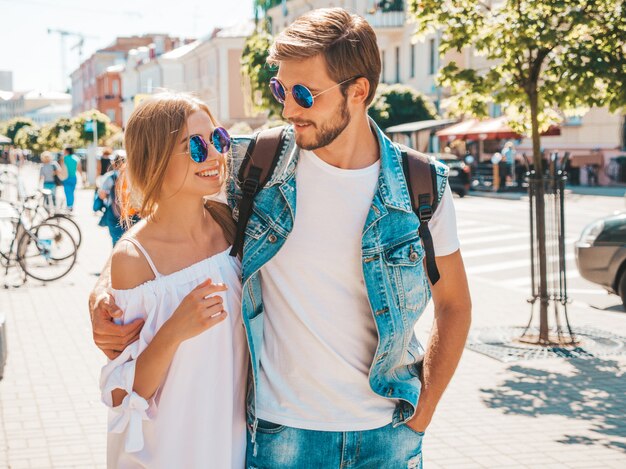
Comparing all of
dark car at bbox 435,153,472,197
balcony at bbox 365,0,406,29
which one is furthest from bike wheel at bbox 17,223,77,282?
balcony at bbox 365,0,406,29

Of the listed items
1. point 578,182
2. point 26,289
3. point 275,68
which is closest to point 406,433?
point 275,68

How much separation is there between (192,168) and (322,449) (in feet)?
2.73

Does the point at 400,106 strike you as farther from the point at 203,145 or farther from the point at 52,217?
the point at 203,145

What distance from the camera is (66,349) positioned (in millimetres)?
7984

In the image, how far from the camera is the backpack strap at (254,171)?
8.17 feet

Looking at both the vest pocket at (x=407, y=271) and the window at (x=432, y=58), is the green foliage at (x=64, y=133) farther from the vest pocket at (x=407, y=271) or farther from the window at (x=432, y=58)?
the vest pocket at (x=407, y=271)

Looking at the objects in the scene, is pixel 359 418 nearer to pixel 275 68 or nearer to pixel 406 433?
pixel 406 433

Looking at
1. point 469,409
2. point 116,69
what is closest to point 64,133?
point 116,69

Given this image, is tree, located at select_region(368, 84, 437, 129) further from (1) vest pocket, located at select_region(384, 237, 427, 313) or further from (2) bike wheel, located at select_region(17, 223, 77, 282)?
(1) vest pocket, located at select_region(384, 237, 427, 313)

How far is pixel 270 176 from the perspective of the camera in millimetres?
2510

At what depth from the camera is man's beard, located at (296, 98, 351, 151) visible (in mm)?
2436

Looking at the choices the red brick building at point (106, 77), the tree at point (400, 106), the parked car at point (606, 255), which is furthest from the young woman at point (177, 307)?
the red brick building at point (106, 77)

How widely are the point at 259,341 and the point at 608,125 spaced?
1378 inches

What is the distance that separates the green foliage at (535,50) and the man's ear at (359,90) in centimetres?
540
